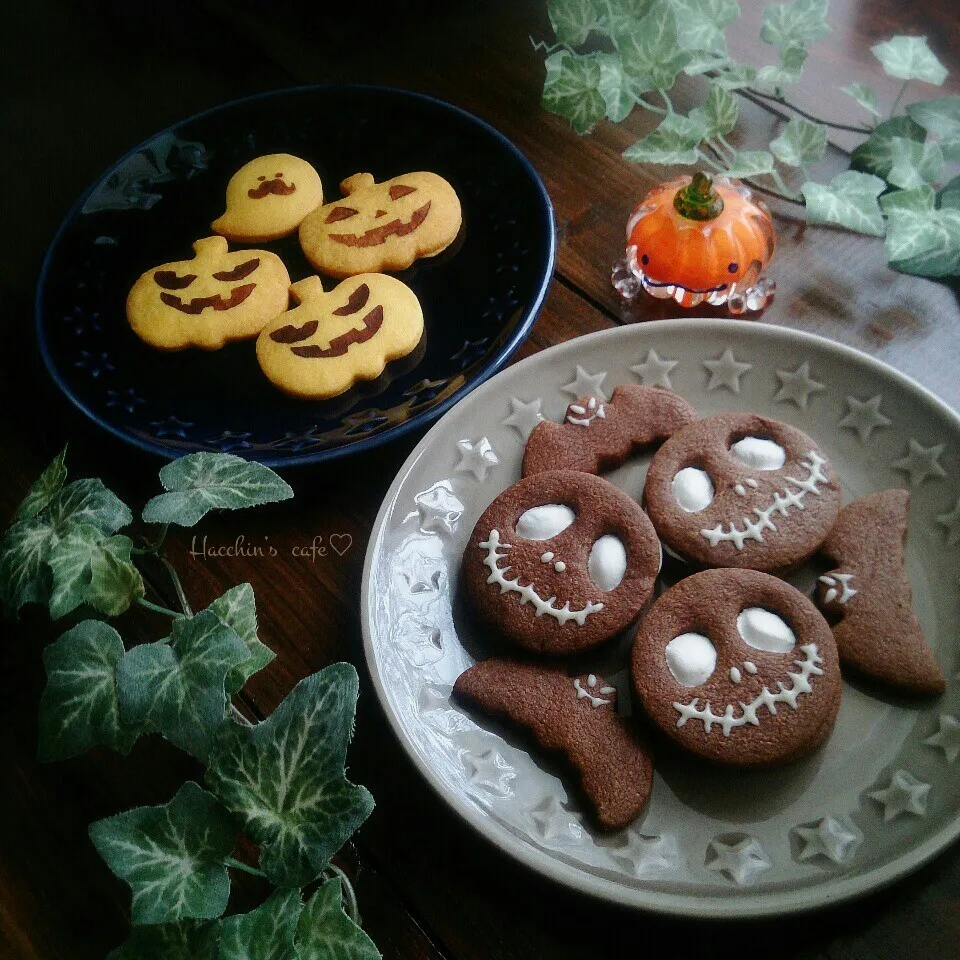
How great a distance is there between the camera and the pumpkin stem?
34.9 inches

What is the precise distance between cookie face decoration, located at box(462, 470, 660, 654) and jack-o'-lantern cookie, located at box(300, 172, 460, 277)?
0.37 m

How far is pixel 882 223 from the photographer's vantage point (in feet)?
3.13

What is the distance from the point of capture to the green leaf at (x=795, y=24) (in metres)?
1.02

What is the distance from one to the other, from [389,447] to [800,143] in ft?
1.86

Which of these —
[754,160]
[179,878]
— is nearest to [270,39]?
[754,160]

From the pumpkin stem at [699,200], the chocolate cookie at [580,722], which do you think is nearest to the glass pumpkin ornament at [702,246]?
the pumpkin stem at [699,200]

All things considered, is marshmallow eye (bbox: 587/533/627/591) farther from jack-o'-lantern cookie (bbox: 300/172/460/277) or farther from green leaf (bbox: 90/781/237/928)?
jack-o'-lantern cookie (bbox: 300/172/460/277)

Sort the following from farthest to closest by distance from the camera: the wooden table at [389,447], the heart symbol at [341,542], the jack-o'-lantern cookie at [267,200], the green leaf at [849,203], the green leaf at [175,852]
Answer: the jack-o'-lantern cookie at [267,200] < the green leaf at [849,203] < the heart symbol at [341,542] < the wooden table at [389,447] < the green leaf at [175,852]

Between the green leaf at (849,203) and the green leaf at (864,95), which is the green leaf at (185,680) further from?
the green leaf at (864,95)

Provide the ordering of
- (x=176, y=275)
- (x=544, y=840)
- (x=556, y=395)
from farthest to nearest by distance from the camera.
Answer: (x=176, y=275)
(x=556, y=395)
(x=544, y=840)

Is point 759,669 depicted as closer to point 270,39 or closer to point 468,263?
point 468,263

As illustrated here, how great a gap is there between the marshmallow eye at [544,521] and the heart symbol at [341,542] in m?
0.17

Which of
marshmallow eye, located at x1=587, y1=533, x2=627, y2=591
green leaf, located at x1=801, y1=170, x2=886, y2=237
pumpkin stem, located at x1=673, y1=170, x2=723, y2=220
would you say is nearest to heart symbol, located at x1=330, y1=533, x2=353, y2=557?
marshmallow eye, located at x1=587, y1=533, x2=627, y2=591

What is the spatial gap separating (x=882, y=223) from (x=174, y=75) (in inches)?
39.6
